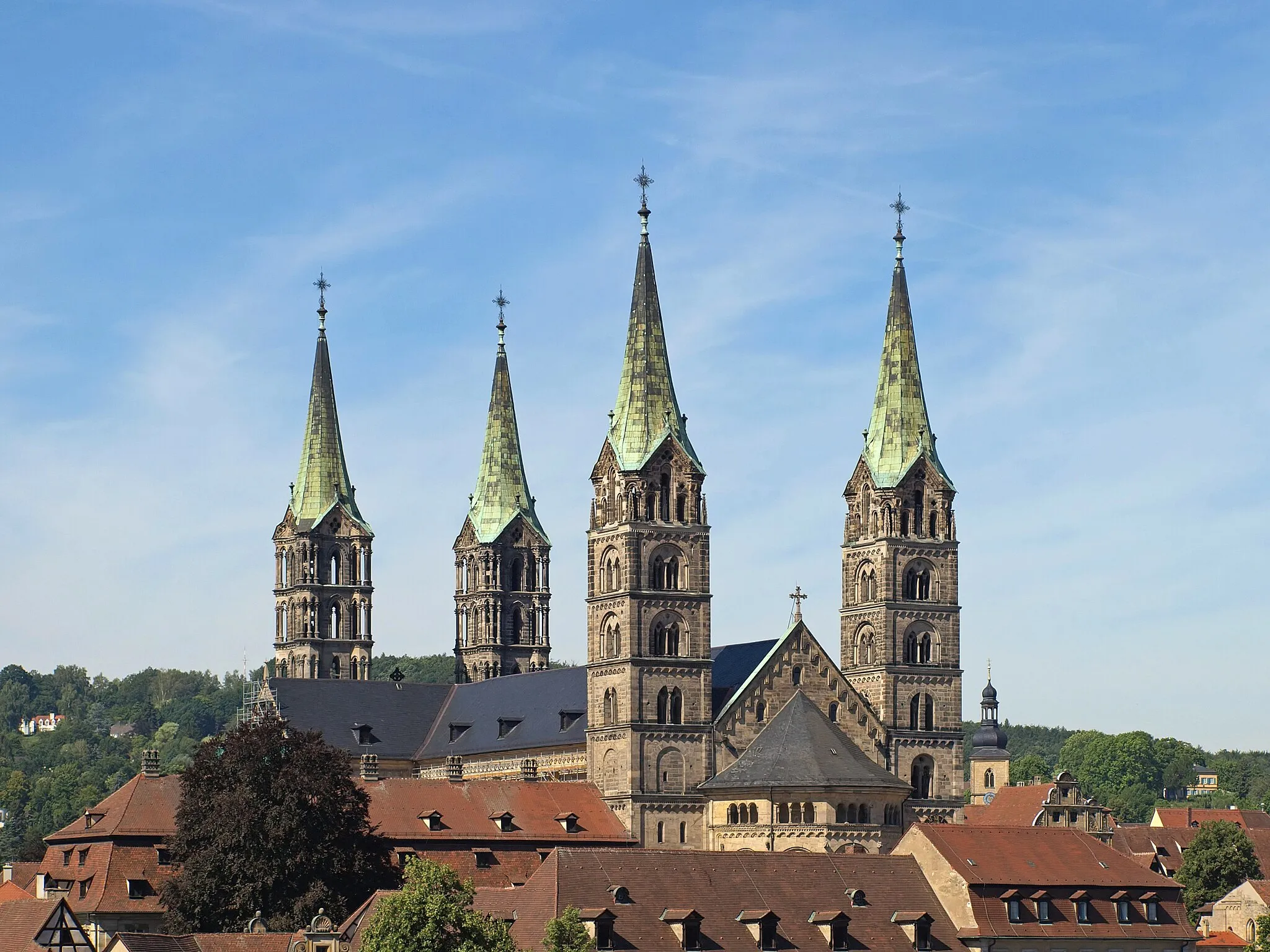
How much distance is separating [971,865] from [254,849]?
27674 millimetres

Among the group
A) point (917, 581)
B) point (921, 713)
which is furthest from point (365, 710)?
point (917, 581)

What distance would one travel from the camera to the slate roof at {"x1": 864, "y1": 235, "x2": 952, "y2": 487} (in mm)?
129000

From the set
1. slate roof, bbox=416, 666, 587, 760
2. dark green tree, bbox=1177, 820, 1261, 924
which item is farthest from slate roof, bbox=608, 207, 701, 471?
dark green tree, bbox=1177, 820, 1261, 924

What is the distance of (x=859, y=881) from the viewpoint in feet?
327

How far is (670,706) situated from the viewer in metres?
121

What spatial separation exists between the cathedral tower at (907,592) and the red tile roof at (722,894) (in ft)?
84.7

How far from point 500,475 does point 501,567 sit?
5.91 meters

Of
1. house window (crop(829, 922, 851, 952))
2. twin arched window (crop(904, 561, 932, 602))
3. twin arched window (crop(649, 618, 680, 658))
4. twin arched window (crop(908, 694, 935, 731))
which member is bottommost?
house window (crop(829, 922, 851, 952))

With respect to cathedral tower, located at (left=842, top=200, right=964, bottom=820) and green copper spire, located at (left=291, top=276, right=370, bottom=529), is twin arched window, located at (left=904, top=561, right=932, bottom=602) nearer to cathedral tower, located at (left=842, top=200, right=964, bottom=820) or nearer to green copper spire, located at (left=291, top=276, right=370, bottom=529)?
cathedral tower, located at (left=842, top=200, right=964, bottom=820)

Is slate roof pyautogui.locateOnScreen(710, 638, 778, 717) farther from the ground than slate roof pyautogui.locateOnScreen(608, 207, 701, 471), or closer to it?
closer to it

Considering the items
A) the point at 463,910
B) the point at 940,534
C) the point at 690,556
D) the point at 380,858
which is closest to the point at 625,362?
the point at 690,556

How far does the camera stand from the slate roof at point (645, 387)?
122125mm

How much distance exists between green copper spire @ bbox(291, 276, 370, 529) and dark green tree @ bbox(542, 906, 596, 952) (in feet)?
238

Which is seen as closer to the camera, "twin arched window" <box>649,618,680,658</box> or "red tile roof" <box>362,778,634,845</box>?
"red tile roof" <box>362,778,634,845</box>
